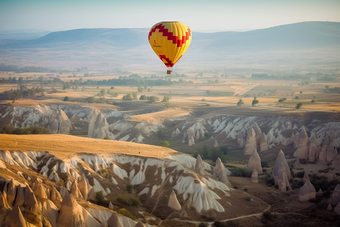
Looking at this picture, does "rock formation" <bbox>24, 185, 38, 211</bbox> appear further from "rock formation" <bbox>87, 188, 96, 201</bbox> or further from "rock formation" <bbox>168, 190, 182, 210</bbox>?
"rock formation" <bbox>168, 190, 182, 210</bbox>

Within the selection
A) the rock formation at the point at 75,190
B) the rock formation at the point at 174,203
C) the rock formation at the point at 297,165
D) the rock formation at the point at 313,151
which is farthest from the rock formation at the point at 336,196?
the rock formation at the point at 75,190

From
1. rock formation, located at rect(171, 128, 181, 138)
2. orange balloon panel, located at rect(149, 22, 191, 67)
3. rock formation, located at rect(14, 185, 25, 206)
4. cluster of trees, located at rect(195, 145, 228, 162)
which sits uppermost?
orange balloon panel, located at rect(149, 22, 191, 67)

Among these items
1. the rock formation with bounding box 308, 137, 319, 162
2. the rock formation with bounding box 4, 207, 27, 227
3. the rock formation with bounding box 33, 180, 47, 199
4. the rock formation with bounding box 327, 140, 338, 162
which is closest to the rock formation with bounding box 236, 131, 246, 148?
the rock formation with bounding box 308, 137, 319, 162

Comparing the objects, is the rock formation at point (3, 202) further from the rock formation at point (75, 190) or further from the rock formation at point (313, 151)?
the rock formation at point (313, 151)

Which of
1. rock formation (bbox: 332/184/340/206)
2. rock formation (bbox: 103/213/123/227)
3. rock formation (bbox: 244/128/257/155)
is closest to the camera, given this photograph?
rock formation (bbox: 103/213/123/227)

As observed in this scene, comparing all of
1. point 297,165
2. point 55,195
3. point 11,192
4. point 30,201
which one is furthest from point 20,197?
point 297,165

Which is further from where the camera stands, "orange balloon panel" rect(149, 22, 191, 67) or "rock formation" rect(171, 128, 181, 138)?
"rock formation" rect(171, 128, 181, 138)
